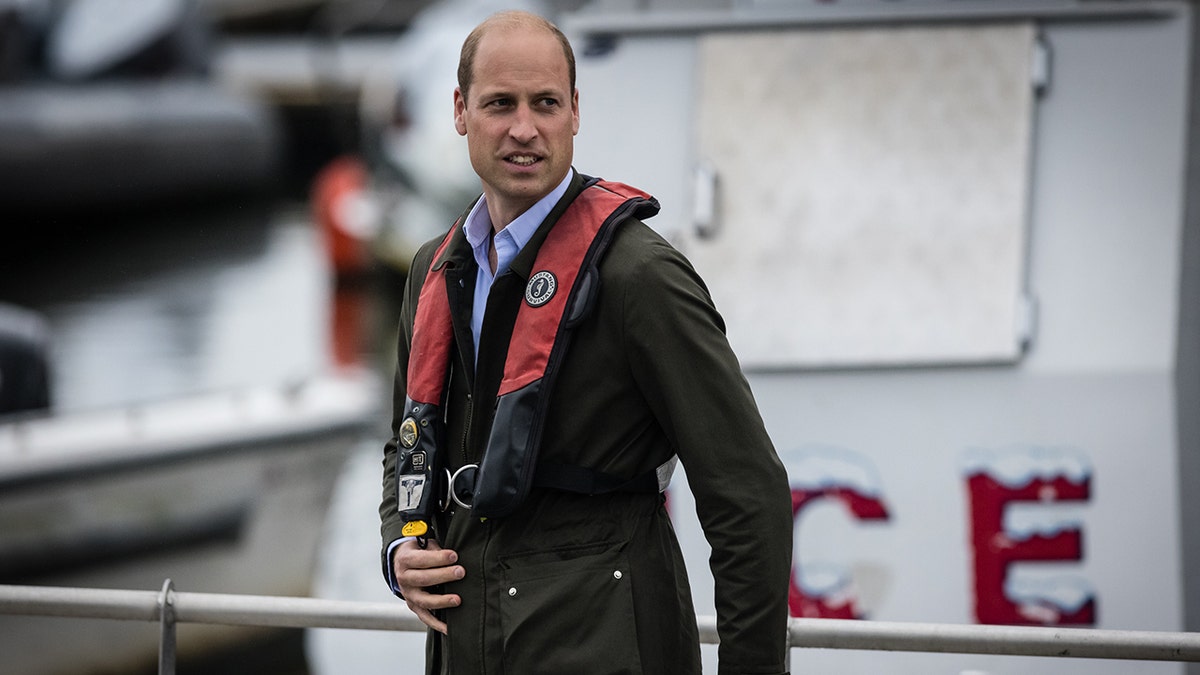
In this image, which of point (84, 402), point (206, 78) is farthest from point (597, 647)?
point (206, 78)

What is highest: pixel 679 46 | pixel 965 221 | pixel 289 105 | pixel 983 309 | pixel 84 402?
pixel 289 105

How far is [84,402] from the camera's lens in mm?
6734

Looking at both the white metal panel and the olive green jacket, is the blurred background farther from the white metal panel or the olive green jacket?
the olive green jacket

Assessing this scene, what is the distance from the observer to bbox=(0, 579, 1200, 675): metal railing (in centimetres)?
176

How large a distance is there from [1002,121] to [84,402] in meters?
5.31

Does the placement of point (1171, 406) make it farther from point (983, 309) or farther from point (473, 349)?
point (473, 349)

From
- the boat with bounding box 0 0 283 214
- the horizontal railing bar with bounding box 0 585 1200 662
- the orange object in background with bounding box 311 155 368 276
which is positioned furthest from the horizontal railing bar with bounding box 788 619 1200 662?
the boat with bounding box 0 0 283 214

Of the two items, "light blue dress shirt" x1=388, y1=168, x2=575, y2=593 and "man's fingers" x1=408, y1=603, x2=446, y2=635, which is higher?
"light blue dress shirt" x1=388, y1=168, x2=575, y2=593

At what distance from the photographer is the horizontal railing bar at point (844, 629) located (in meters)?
1.76

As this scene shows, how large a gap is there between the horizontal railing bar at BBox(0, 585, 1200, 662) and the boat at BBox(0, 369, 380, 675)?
2.70 metres

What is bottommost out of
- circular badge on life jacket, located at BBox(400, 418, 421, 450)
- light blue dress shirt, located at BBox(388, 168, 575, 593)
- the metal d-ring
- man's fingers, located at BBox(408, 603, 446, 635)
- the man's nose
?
man's fingers, located at BBox(408, 603, 446, 635)

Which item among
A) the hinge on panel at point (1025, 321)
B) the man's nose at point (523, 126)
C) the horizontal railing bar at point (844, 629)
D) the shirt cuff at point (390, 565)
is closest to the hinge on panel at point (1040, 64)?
the hinge on panel at point (1025, 321)

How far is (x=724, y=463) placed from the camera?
1225 mm

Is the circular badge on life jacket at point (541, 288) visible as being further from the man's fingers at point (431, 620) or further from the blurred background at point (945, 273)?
the blurred background at point (945, 273)
